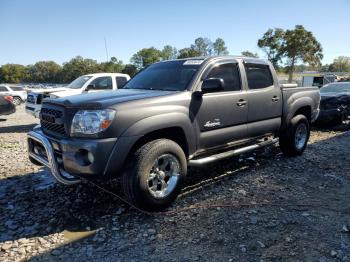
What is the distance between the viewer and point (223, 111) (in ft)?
16.0

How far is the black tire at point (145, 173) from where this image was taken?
386 centimetres

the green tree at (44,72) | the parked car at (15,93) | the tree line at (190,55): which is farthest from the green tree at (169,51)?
the parked car at (15,93)

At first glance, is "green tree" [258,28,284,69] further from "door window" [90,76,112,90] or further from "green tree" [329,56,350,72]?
"green tree" [329,56,350,72]

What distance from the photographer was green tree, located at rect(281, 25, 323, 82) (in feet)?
145

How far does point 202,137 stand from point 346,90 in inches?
346

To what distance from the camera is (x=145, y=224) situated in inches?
154

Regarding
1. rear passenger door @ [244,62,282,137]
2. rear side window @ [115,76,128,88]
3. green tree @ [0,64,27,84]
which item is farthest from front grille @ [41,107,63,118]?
green tree @ [0,64,27,84]

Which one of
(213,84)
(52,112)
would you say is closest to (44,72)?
(52,112)

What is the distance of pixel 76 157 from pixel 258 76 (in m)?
3.45

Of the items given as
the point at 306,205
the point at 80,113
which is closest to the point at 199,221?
the point at 306,205

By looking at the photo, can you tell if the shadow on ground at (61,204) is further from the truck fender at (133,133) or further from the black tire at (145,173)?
the truck fender at (133,133)

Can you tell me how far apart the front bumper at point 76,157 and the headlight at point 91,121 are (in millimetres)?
110

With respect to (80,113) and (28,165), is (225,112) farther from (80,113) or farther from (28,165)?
(28,165)

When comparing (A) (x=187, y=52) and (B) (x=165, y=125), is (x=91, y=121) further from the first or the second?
(A) (x=187, y=52)
